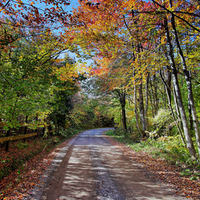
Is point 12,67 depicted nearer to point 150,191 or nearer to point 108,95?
point 150,191

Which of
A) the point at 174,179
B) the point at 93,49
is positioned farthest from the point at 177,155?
the point at 93,49

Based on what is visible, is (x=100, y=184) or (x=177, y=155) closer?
(x=100, y=184)

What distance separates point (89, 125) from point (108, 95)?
22.6 m

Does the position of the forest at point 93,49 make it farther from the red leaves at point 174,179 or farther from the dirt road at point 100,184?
the dirt road at point 100,184

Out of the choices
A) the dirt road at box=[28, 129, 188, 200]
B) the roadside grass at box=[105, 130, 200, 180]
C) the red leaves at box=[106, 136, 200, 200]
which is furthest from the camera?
the roadside grass at box=[105, 130, 200, 180]

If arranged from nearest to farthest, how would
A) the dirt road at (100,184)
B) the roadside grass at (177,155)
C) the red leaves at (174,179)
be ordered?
the dirt road at (100,184) < the red leaves at (174,179) < the roadside grass at (177,155)

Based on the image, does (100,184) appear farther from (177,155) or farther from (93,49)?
(93,49)

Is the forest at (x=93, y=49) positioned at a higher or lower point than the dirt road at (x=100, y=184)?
higher

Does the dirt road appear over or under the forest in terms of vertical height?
under

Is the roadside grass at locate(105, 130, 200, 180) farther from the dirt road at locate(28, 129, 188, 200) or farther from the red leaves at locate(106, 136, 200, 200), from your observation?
the dirt road at locate(28, 129, 188, 200)

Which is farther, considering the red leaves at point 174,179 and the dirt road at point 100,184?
the red leaves at point 174,179

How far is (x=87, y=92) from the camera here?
16500 mm

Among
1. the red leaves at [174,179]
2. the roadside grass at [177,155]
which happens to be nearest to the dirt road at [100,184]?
the red leaves at [174,179]

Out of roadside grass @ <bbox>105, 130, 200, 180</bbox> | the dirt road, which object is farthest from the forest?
the dirt road
